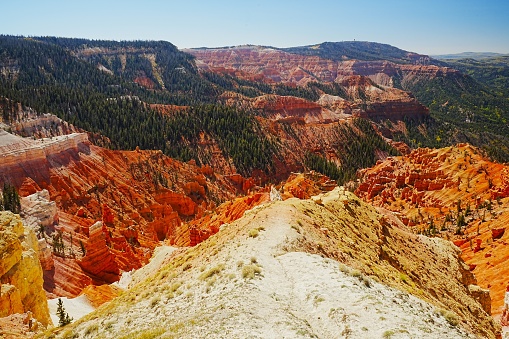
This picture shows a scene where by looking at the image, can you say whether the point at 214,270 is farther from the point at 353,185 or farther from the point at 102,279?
the point at 353,185

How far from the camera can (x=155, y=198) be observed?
71062 mm

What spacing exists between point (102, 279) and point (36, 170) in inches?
964

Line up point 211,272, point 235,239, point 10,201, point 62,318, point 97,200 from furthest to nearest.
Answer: point 97,200
point 10,201
point 235,239
point 62,318
point 211,272

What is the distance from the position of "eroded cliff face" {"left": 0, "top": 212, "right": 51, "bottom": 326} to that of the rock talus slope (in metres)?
5.06

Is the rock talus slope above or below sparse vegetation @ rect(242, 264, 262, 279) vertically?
below

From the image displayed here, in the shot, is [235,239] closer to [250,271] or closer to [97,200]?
[250,271]

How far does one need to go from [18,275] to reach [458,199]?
70857 mm

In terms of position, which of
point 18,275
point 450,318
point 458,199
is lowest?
point 458,199

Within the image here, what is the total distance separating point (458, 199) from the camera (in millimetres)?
70375

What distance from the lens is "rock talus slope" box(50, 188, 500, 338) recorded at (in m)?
14.5

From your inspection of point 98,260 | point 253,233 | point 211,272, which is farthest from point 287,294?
point 98,260

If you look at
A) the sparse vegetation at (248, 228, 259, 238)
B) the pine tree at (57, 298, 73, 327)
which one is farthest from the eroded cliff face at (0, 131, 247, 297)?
the sparse vegetation at (248, 228, 259, 238)

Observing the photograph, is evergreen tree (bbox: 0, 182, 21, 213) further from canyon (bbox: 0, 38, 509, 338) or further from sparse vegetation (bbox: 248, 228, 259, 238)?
sparse vegetation (bbox: 248, 228, 259, 238)

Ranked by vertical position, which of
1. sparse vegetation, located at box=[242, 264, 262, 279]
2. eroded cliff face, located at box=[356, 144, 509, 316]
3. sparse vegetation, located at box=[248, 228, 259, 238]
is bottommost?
eroded cliff face, located at box=[356, 144, 509, 316]
